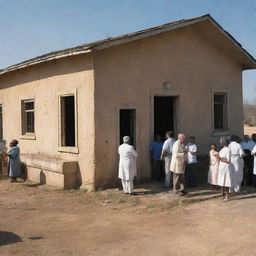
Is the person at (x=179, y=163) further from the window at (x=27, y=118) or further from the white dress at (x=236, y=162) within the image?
the window at (x=27, y=118)

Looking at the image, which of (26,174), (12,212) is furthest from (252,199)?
(26,174)

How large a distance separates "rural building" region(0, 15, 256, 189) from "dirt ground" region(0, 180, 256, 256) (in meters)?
1.09

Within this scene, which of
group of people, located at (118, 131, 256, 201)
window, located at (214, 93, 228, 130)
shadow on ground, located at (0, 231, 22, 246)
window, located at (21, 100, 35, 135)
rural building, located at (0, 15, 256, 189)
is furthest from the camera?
window, located at (21, 100, 35, 135)

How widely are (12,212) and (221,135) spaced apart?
7.60m

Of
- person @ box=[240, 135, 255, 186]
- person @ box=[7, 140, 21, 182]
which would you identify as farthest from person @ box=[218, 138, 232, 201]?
person @ box=[7, 140, 21, 182]

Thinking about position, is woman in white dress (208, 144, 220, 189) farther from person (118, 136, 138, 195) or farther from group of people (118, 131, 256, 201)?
person (118, 136, 138, 195)

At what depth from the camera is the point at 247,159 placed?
11.8 metres

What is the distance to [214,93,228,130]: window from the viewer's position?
1405 cm

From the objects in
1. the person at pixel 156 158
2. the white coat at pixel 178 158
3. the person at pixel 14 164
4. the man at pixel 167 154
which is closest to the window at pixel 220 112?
the person at pixel 156 158

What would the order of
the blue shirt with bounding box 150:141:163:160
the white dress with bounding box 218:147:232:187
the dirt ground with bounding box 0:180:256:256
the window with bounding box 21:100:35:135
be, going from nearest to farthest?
1. the dirt ground with bounding box 0:180:256:256
2. the white dress with bounding box 218:147:232:187
3. the blue shirt with bounding box 150:141:163:160
4. the window with bounding box 21:100:35:135

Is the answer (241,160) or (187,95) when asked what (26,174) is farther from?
(241,160)

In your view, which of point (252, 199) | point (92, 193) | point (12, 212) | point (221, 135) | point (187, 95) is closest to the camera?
point (12, 212)

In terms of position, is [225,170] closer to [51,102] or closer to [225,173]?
[225,173]

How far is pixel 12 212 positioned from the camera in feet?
29.5
